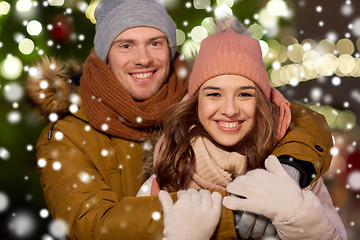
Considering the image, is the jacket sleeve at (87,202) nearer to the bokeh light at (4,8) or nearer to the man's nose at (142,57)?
the man's nose at (142,57)

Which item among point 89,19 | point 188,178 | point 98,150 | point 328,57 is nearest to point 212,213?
point 188,178

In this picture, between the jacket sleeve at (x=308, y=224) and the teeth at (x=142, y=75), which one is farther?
the teeth at (x=142, y=75)

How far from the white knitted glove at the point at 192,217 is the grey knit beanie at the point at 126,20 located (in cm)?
98

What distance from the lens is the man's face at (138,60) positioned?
235cm

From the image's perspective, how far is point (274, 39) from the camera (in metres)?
3.91

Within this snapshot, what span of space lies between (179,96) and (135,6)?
477 millimetres

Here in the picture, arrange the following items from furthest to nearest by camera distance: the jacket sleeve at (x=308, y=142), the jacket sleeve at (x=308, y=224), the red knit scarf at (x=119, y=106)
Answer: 1. the red knit scarf at (x=119, y=106)
2. the jacket sleeve at (x=308, y=142)
3. the jacket sleeve at (x=308, y=224)

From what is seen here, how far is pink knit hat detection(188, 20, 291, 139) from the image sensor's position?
1.91 m

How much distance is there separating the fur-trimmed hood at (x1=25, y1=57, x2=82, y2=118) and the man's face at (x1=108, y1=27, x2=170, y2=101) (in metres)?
0.26

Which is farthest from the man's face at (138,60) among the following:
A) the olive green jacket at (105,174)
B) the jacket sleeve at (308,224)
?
the jacket sleeve at (308,224)

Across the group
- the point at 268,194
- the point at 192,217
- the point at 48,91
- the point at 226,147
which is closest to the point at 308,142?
the point at 226,147

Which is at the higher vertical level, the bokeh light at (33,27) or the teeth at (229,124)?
the bokeh light at (33,27)

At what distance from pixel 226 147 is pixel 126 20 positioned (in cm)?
79

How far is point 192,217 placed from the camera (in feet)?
5.42
